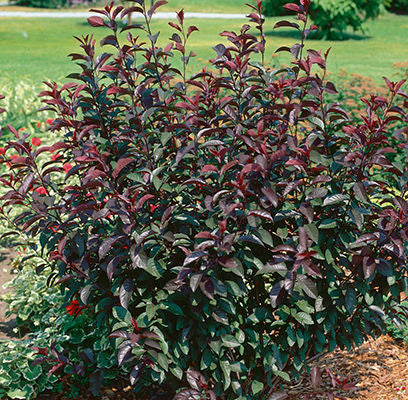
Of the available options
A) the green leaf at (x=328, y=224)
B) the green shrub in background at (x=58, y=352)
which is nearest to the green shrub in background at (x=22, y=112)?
the green shrub in background at (x=58, y=352)

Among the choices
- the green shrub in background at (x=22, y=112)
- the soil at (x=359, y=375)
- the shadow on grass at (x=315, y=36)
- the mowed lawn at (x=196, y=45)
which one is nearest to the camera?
the soil at (x=359, y=375)

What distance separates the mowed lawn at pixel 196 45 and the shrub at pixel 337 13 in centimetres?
58

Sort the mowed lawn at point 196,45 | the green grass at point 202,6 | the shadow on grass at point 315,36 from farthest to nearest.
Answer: the green grass at point 202,6 → the shadow on grass at point 315,36 → the mowed lawn at point 196,45

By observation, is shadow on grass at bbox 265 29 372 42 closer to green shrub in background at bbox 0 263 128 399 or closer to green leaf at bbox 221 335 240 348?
green shrub in background at bbox 0 263 128 399

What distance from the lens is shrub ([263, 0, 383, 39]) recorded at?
843 inches

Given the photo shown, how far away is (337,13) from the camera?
853 inches

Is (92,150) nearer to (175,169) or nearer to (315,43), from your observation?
(175,169)

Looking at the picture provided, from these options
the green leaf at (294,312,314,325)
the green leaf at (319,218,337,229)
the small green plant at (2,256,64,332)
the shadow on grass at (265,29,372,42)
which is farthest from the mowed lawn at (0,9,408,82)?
the green leaf at (294,312,314,325)

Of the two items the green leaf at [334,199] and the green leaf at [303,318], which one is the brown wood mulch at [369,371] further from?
the green leaf at [334,199]

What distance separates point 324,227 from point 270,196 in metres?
0.31

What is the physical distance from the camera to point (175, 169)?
257 cm

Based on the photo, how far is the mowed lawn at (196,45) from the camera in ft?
51.1

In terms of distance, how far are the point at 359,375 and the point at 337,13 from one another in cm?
2066

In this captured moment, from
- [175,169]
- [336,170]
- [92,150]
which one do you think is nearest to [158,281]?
[175,169]
